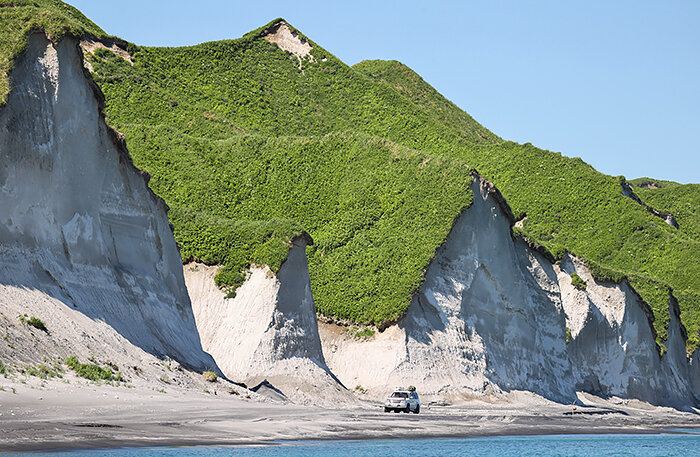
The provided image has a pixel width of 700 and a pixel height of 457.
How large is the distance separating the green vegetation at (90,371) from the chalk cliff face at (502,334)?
71.9 ft

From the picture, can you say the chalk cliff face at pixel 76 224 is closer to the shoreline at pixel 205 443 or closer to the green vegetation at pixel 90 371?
the green vegetation at pixel 90 371

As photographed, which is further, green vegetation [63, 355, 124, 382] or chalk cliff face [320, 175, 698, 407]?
chalk cliff face [320, 175, 698, 407]

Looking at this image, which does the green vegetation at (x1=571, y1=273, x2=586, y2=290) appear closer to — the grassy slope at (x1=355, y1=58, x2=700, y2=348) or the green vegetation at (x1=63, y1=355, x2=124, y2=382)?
the grassy slope at (x1=355, y1=58, x2=700, y2=348)

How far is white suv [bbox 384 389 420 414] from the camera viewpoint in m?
38.7

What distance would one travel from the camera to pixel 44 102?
34.6 m

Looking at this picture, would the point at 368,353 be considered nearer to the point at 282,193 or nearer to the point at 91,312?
the point at 282,193

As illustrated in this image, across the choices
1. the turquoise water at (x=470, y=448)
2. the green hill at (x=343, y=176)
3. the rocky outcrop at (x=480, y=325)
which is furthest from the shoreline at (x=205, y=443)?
the green hill at (x=343, y=176)

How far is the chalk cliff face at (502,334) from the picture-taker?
168 feet

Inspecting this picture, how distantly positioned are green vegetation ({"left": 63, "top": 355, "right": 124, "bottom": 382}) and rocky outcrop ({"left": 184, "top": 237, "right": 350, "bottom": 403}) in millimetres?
12881

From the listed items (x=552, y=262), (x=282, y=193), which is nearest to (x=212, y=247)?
(x=282, y=193)

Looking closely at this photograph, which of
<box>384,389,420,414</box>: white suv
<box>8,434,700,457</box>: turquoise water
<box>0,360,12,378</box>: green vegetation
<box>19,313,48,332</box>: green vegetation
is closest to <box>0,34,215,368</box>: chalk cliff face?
<box>19,313,48,332</box>: green vegetation

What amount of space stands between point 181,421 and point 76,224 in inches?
516

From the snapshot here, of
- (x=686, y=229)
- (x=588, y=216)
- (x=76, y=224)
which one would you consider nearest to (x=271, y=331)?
(x=76, y=224)

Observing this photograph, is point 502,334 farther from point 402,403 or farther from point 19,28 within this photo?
point 19,28
